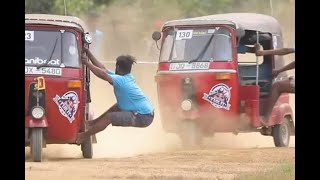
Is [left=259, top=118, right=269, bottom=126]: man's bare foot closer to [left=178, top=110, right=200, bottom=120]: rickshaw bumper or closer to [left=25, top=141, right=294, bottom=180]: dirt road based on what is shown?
[left=178, top=110, right=200, bottom=120]: rickshaw bumper

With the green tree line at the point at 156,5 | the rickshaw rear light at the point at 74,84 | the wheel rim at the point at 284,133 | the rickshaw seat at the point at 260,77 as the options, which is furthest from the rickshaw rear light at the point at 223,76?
the green tree line at the point at 156,5

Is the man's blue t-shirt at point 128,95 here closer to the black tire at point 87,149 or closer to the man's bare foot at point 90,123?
the man's bare foot at point 90,123

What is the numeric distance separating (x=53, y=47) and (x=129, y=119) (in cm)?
147

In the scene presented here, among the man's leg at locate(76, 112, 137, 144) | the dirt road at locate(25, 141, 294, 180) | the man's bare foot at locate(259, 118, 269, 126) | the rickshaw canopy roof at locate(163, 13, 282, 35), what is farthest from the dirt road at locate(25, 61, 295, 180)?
the rickshaw canopy roof at locate(163, 13, 282, 35)

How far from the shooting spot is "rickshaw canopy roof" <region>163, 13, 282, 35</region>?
15102mm

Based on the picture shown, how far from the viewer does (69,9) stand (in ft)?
106

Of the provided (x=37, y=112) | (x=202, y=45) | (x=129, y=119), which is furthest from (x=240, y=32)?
(x=37, y=112)

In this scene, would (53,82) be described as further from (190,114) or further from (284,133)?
(284,133)

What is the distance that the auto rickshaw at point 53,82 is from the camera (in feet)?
40.0

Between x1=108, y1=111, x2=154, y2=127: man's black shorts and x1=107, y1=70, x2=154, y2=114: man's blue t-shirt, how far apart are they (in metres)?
0.07

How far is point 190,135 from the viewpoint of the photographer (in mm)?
14938

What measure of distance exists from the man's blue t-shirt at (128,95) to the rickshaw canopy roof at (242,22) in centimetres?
258

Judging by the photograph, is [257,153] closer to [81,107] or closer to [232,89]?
[232,89]
